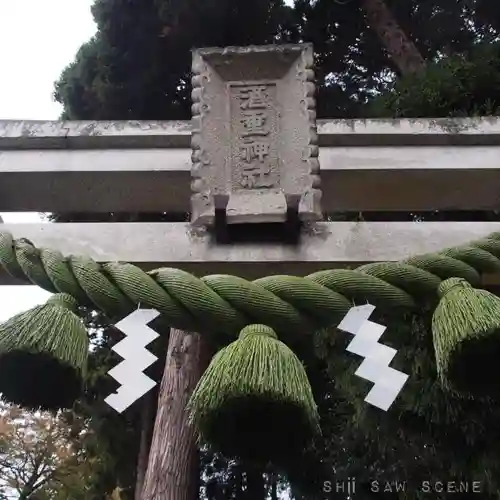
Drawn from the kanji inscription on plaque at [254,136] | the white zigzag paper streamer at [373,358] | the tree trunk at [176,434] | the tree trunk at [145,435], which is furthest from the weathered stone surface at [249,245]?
the tree trunk at [145,435]

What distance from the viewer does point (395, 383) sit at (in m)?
1.32

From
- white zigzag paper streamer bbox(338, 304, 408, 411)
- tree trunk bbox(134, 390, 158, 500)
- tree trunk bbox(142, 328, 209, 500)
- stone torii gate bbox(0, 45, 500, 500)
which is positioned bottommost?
tree trunk bbox(134, 390, 158, 500)

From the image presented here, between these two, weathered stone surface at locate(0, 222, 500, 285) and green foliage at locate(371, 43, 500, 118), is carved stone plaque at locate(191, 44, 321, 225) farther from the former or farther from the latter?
green foliage at locate(371, 43, 500, 118)

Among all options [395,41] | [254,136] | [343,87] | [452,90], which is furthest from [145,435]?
[254,136]

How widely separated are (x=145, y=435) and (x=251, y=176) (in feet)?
15.6

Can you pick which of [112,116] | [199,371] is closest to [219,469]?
[199,371]

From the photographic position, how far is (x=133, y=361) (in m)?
1.36

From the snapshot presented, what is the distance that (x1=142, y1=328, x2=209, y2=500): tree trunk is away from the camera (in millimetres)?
4121

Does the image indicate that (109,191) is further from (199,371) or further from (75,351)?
(199,371)

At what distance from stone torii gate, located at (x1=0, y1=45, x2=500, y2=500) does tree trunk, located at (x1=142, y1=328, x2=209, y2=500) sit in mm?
2090

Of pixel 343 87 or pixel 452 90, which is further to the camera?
pixel 343 87

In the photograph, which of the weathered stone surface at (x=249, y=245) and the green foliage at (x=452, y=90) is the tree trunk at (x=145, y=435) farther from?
the weathered stone surface at (x=249, y=245)

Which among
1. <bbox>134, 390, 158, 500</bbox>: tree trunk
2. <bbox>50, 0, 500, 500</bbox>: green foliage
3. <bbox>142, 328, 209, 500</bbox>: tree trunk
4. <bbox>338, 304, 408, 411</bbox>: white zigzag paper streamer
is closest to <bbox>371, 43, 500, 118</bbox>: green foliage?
<bbox>50, 0, 500, 500</bbox>: green foliage

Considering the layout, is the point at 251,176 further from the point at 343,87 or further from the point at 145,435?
the point at 145,435
